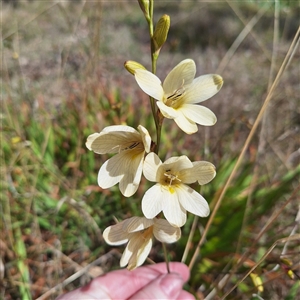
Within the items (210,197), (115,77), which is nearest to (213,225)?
(210,197)

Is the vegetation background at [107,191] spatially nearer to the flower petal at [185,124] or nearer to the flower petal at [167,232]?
the flower petal at [167,232]

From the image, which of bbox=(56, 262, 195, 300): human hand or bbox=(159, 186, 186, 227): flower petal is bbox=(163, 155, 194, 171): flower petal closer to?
bbox=(159, 186, 186, 227): flower petal

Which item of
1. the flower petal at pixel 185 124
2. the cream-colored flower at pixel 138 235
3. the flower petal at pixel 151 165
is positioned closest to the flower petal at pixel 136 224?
the cream-colored flower at pixel 138 235

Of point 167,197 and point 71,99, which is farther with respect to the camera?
point 71,99

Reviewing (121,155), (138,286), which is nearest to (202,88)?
(121,155)

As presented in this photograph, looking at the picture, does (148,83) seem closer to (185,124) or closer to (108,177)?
(185,124)

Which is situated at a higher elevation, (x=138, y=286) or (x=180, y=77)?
(x=180, y=77)

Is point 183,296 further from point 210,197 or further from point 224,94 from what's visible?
point 224,94
